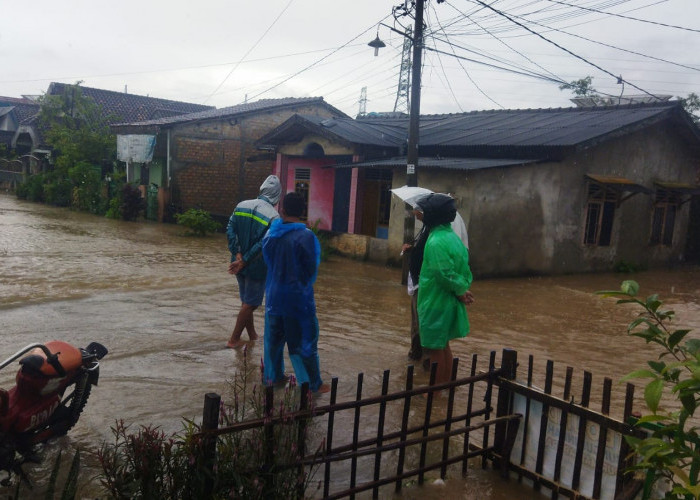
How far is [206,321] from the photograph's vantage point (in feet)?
25.2

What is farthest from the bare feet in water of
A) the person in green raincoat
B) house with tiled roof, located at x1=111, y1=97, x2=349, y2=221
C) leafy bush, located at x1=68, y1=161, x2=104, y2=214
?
leafy bush, located at x1=68, y1=161, x2=104, y2=214

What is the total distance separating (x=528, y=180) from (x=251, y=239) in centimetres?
847

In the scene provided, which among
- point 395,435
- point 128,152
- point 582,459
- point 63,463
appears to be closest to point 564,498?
point 582,459

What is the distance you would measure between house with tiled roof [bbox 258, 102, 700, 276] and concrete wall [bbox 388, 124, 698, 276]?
0.09 ft

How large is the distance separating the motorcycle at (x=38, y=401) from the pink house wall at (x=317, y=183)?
45.5 feet

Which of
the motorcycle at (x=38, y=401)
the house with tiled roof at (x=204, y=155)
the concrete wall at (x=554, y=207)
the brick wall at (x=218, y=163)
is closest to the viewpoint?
the motorcycle at (x=38, y=401)

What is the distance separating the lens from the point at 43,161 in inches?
1267

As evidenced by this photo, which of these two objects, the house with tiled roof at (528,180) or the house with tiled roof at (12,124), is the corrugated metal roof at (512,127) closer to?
the house with tiled roof at (528,180)

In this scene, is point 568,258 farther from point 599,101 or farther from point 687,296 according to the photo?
point 599,101

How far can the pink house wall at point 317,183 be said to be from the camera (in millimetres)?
17828

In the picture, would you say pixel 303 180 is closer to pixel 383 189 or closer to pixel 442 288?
pixel 383 189

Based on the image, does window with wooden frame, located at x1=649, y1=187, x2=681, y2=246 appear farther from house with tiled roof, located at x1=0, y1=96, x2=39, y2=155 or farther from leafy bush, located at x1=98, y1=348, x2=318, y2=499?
house with tiled roof, located at x1=0, y1=96, x2=39, y2=155

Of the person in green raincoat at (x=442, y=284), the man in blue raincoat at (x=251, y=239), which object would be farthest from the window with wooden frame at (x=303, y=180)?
the person in green raincoat at (x=442, y=284)

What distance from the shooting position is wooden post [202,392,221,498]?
276 cm
